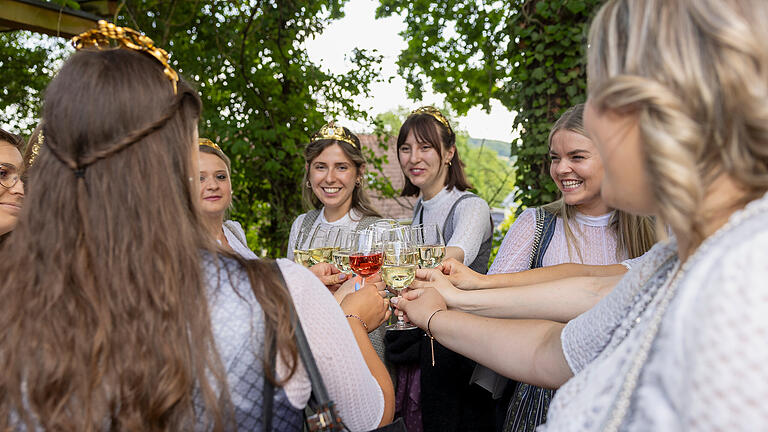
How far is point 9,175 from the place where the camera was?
2.50m

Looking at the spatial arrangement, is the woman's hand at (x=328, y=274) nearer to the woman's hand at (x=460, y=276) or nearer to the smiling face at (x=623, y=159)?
the woman's hand at (x=460, y=276)

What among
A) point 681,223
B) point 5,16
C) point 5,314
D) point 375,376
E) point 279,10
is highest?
point 279,10

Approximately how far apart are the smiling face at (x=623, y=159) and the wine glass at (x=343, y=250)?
148 cm

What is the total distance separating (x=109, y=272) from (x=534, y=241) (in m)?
2.29

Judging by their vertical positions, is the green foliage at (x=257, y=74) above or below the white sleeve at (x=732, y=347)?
above

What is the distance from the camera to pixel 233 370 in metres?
1.23

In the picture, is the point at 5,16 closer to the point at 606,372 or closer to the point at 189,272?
the point at 189,272

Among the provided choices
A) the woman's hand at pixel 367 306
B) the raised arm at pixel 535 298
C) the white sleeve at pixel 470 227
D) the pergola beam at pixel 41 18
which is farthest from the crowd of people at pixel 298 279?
the pergola beam at pixel 41 18

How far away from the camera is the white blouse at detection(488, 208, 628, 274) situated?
2.91 metres

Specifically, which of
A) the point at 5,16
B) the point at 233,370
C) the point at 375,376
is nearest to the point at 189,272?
the point at 233,370

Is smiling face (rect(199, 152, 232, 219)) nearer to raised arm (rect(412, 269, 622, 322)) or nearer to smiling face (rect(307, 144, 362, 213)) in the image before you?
smiling face (rect(307, 144, 362, 213))

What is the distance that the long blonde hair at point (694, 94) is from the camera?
0.85 metres

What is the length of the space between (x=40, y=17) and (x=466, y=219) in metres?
4.15

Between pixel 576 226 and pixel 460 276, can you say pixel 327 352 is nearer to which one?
pixel 460 276
